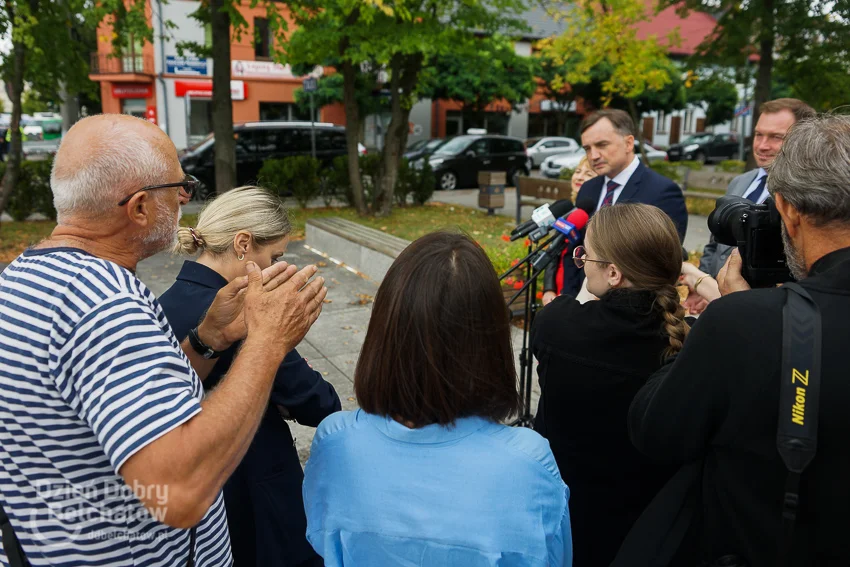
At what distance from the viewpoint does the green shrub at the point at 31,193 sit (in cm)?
1123

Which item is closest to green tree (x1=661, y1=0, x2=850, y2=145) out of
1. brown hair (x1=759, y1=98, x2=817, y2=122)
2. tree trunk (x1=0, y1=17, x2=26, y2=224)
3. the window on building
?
brown hair (x1=759, y1=98, x2=817, y2=122)

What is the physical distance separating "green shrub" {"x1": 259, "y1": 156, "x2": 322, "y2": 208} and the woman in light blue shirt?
12328 millimetres

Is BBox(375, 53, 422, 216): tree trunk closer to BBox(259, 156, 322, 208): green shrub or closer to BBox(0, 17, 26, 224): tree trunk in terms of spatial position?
BBox(259, 156, 322, 208): green shrub

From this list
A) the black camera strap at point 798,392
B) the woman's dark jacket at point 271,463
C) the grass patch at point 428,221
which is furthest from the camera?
the grass patch at point 428,221

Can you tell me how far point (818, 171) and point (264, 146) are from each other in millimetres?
16053

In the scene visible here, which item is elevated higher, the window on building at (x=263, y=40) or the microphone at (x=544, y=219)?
the window on building at (x=263, y=40)

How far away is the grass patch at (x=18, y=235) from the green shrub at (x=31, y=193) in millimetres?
228

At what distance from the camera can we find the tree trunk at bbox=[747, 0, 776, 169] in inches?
461

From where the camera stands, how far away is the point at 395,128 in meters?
12.2

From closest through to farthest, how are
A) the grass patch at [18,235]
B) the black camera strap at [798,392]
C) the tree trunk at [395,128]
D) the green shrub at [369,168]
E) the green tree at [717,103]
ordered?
1. the black camera strap at [798,392]
2. the grass patch at [18,235]
3. the tree trunk at [395,128]
4. the green shrub at [369,168]
5. the green tree at [717,103]

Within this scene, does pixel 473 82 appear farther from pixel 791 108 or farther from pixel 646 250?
pixel 646 250

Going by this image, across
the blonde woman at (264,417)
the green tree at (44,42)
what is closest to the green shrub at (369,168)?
the green tree at (44,42)

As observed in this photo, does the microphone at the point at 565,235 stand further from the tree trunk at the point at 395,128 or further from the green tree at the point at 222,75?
the tree trunk at the point at 395,128

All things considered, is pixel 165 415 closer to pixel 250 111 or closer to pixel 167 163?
pixel 167 163
